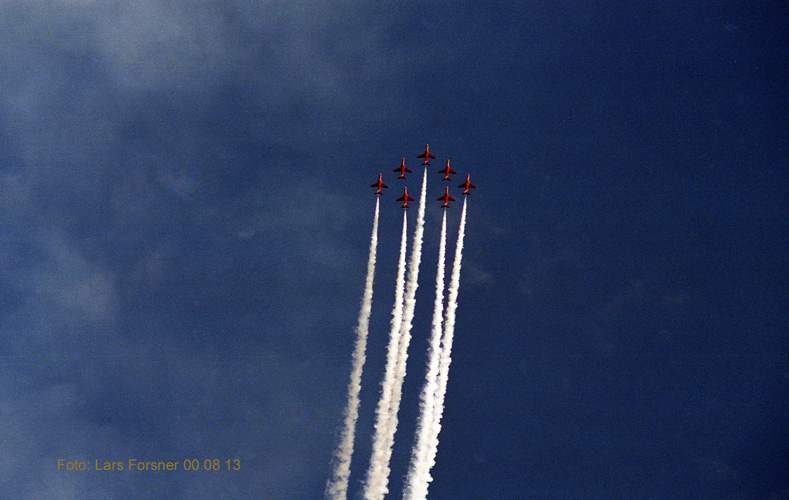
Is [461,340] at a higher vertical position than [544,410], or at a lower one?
higher

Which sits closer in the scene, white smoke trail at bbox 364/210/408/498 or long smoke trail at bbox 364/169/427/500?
long smoke trail at bbox 364/169/427/500

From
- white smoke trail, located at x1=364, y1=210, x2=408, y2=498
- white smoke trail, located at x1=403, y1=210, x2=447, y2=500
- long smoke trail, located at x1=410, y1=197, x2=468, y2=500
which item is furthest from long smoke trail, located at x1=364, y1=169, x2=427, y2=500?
long smoke trail, located at x1=410, y1=197, x2=468, y2=500

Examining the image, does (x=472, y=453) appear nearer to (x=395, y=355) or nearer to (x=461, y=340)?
(x=461, y=340)

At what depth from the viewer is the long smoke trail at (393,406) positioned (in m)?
152

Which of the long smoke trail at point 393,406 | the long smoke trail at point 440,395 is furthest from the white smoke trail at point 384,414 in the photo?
the long smoke trail at point 440,395

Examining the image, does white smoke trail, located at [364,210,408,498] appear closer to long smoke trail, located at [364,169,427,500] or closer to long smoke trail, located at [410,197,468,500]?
long smoke trail, located at [364,169,427,500]

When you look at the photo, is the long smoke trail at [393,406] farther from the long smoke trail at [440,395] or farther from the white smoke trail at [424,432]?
the long smoke trail at [440,395]

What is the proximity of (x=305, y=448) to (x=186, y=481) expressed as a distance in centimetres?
2369

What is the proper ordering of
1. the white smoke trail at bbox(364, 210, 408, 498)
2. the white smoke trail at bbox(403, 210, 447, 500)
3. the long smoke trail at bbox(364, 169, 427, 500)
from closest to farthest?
the white smoke trail at bbox(403, 210, 447, 500) < the long smoke trail at bbox(364, 169, 427, 500) < the white smoke trail at bbox(364, 210, 408, 498)

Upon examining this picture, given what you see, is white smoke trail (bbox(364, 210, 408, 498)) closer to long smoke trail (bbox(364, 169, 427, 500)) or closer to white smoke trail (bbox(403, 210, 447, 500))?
long smoke trail (bbox(364, 169, 427, 500))

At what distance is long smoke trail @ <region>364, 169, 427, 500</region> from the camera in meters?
152

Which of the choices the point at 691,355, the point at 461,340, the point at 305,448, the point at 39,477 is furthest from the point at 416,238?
the point at 39,477

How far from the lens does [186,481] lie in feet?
643

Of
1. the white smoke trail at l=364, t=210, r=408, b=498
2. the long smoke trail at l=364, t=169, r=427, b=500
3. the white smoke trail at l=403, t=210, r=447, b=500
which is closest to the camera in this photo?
the white smoke trail at l=403, t=210, r=447, b=500
